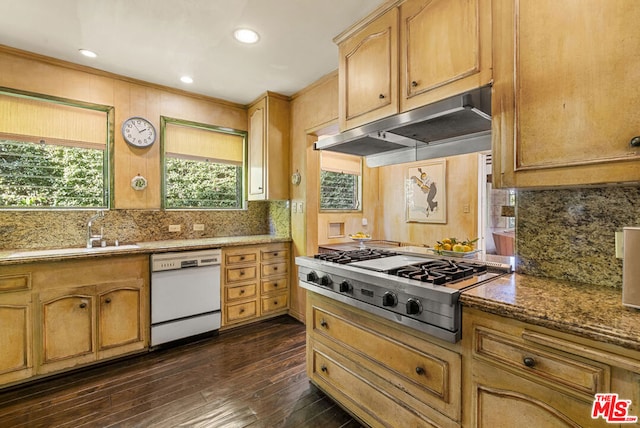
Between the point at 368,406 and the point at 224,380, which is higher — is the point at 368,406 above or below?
above

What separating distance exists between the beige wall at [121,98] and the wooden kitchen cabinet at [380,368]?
7.44 ft

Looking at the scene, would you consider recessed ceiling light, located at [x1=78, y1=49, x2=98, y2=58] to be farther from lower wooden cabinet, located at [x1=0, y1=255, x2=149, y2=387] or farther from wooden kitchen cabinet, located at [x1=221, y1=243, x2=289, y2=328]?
wooden kitchen cabinet, located at [x1=221, y1=243, x2=289, y2=328]

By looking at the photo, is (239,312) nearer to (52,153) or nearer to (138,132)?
(138,132)

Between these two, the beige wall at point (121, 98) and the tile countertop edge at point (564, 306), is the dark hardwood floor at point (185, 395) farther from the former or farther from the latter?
the beige wall at point (121, 98)

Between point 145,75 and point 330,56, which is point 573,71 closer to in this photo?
point 330,56

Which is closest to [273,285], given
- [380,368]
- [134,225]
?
[134,225]

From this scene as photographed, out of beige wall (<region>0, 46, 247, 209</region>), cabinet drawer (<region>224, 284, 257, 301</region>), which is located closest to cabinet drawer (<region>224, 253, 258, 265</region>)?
cabinet drawer (<region>224, 284, 257, 301</region>)

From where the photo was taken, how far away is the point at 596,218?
1324 mm

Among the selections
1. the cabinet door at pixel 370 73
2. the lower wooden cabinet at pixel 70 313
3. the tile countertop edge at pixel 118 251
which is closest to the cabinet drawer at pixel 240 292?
the tile countertop edge at pixel 118 251

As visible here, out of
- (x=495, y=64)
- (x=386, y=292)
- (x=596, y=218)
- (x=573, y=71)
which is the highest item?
(x=495, y=64)

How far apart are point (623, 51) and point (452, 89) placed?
2.03 ft

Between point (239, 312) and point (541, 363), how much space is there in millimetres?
2770

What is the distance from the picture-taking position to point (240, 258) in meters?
3.16

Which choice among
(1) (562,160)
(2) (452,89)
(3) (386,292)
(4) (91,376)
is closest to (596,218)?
(1) (562,160)
